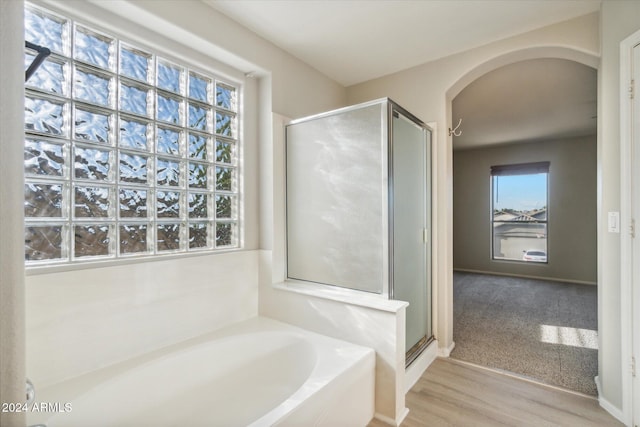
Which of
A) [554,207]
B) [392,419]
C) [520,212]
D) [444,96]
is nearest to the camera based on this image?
[392,419]

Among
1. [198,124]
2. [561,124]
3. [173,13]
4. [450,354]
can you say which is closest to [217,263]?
[198,124]

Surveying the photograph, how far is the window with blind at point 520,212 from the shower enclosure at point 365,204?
13.7 feet

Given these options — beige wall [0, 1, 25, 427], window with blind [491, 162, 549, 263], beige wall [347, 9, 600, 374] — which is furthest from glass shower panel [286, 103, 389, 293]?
window with blind [491, 162, 549, 263]

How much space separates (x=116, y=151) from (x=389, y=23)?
1.95 meters

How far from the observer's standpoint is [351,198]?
203cm

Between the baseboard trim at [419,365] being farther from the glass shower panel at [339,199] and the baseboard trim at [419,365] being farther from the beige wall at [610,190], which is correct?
the beige wall at [610,190]

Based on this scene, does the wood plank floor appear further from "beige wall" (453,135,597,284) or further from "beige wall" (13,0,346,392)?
"beige wall" (453,135,597,284)

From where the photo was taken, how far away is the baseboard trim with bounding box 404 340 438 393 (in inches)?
80.4

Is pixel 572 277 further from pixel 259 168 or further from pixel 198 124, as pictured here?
pixel 198 124

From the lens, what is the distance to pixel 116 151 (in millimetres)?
1619

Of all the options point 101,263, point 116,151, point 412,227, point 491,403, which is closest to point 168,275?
point 101,263

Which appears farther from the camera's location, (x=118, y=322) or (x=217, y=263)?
(x=217, y=263)

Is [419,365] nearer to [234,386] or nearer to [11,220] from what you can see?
[234,386]

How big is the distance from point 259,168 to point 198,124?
55 cm
